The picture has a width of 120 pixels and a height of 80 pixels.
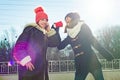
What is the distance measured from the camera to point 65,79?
6.46 metres

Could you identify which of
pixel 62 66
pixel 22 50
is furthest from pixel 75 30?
pixel 62 66

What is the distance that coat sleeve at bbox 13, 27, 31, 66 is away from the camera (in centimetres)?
410

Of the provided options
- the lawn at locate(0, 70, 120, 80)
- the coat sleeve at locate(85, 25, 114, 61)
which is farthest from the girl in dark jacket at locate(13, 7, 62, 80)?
the lawn at locate(0, 70, 120, 80)

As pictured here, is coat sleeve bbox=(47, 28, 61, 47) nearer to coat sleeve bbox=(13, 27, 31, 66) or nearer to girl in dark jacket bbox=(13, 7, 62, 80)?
girl in dark jacket bbox=(13, 7, 62, 80)

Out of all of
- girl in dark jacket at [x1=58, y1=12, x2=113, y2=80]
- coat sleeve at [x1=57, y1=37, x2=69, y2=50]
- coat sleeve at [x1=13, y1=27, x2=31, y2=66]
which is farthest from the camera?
coat sleeve at [x1=57, y1=37, x2=69, y2=50]

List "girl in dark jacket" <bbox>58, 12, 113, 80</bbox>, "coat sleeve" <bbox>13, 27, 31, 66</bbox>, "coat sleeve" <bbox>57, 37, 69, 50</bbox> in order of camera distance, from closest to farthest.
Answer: "coat sleeve" <bbox>13, 27, 31, 66</bbox>
"girl in dark jacket" <bbox>58, 12, 113, 80</bbox>
"coat sleeve" <bbox>57, 37, 69, 50</bbox>

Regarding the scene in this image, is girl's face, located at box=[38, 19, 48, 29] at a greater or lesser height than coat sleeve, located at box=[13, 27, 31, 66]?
greater

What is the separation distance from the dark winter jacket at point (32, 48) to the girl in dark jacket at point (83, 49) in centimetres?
32

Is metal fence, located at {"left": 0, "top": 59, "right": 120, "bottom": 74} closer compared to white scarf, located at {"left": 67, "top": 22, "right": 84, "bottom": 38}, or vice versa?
white scarf, located at {"left": 67, "top": 22, "right": 84, "bottom": 38}

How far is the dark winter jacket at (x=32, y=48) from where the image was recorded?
13.5 feet

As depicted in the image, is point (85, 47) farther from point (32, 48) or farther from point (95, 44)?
point (32, 48)

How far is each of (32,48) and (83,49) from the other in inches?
22.4

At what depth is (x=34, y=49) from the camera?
4223 millimetres

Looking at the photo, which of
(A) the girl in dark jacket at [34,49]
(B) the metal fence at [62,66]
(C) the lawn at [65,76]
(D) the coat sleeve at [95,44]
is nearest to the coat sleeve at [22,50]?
(A) the girl in dark jacket at [34,49]
